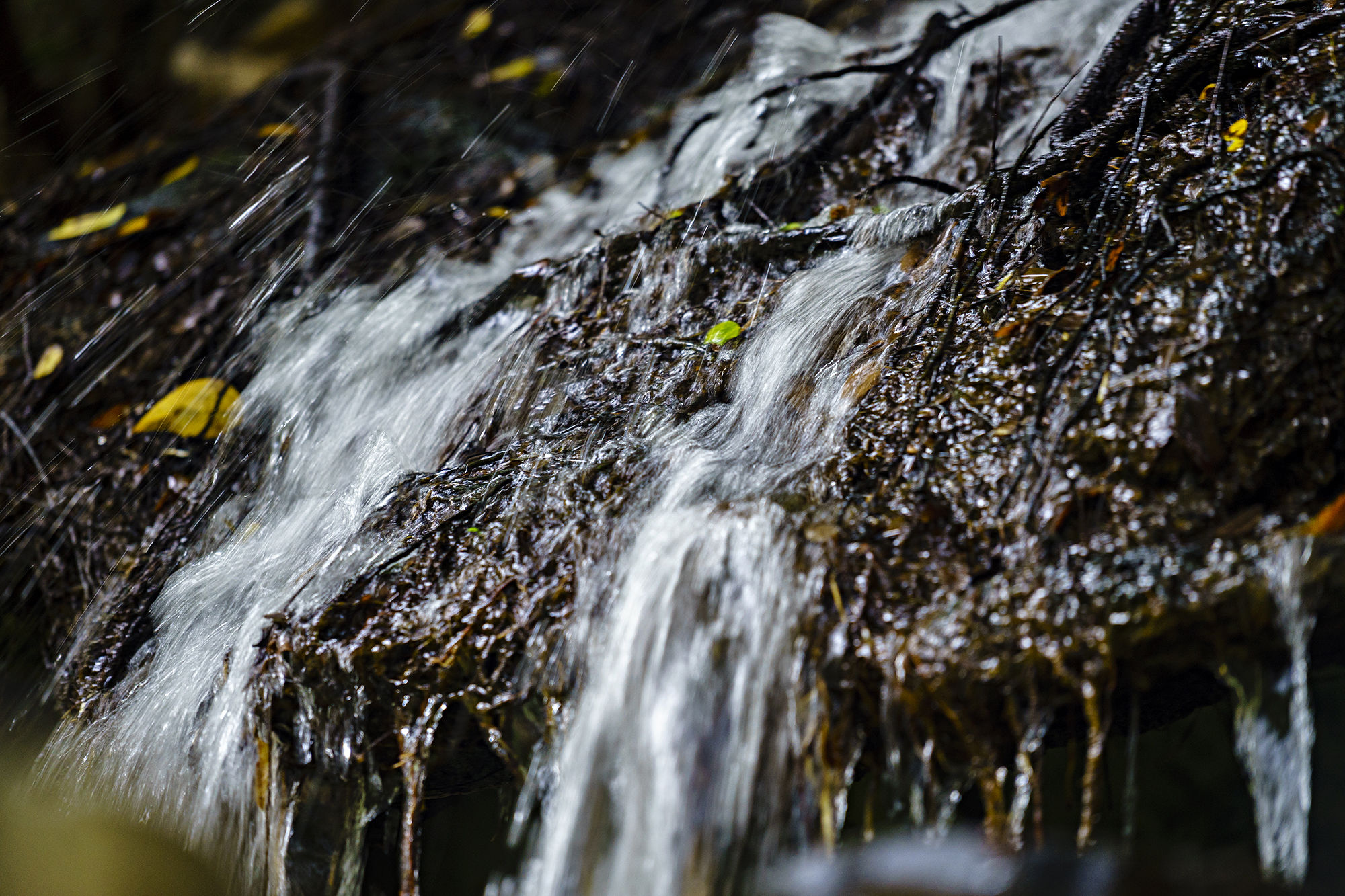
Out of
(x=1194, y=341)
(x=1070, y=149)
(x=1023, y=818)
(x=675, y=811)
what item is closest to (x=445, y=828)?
(x=675, y=811)

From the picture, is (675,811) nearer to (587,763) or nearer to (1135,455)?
(587,763)

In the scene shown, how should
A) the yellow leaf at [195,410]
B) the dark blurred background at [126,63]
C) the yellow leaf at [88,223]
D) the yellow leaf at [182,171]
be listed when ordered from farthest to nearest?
1. the dark blurred background at [126,63]
2. the yellow leaf at [182,171]
3. the yellow leaf at [88,223]
4. the yellow leaf at [195,410]

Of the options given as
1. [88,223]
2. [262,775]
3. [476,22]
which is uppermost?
[476,22]

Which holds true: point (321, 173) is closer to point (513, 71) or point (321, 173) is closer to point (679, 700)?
point (513, 71)

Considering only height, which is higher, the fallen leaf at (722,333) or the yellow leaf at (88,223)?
the yellow leaf at (88,223)

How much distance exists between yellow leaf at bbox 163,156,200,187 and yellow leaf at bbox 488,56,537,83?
180 centimetres

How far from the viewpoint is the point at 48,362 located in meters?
4.02

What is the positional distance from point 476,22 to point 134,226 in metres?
2.40

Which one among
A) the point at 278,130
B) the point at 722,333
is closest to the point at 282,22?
the point at 278,130

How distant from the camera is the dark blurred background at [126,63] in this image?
5.49 metres

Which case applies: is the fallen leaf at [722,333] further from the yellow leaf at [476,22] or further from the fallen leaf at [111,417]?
the yellow leaf at [476,22]

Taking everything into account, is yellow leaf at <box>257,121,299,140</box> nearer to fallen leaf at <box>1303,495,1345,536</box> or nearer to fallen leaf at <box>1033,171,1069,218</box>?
fallen leaf at <box>1033,171,1069,218</box>

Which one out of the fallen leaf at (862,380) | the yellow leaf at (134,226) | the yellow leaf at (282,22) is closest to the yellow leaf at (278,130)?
the yellow leaf at (134,226)

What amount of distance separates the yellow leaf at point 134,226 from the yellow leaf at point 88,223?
11cm
